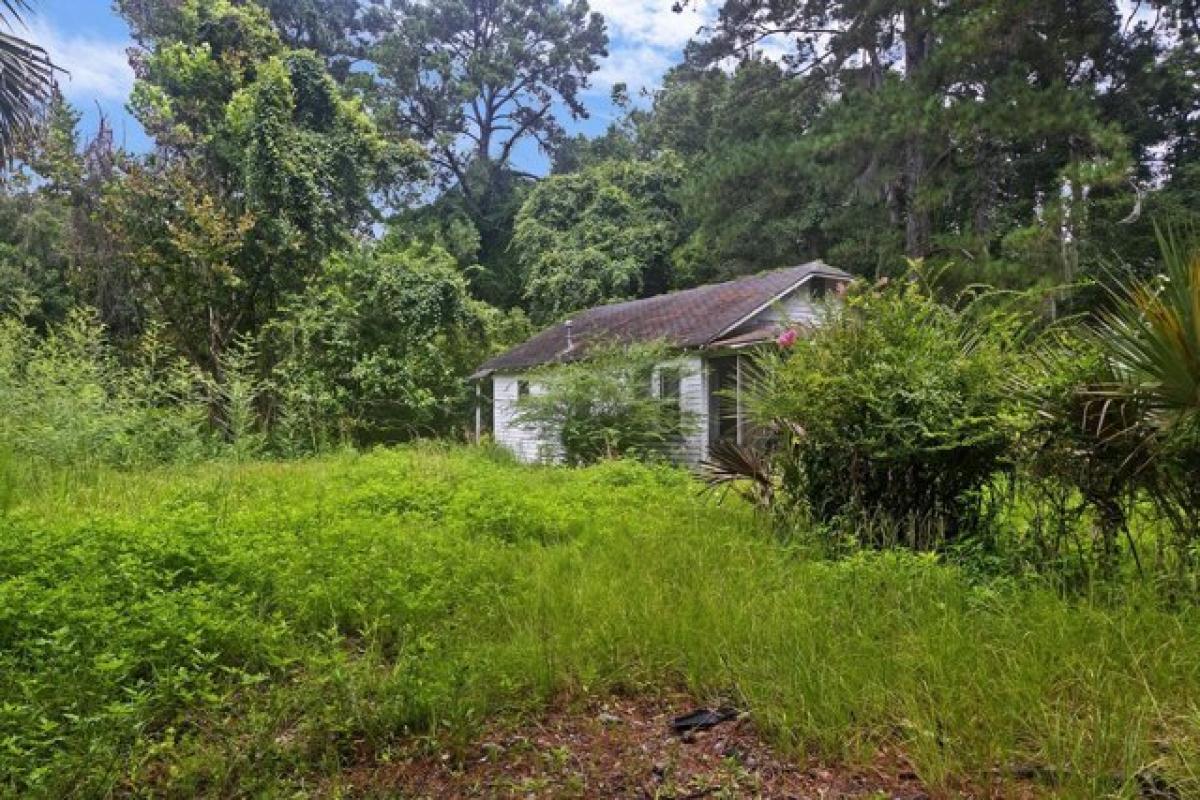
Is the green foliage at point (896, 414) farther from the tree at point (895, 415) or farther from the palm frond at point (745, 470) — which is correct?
the palm frond at point (745, 470)

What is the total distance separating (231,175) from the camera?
16.5m

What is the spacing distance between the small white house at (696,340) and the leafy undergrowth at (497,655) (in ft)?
20.4

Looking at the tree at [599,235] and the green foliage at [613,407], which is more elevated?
the tree at [599,235]

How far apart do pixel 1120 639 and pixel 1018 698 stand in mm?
675

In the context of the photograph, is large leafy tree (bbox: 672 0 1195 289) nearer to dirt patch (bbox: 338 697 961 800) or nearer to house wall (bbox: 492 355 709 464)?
house wall (bbox: 492 355 709 464)

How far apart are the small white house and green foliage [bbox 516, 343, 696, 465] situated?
253 mm

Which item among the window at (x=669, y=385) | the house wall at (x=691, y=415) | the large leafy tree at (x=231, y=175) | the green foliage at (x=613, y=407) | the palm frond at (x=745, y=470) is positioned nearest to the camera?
the palm frond at (x=745, y=470)

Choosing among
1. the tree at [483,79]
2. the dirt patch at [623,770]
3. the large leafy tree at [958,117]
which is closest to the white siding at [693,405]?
the large leafy tree at [958,117]

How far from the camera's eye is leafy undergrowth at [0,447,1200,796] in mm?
2312

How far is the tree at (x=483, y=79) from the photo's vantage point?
30.6m

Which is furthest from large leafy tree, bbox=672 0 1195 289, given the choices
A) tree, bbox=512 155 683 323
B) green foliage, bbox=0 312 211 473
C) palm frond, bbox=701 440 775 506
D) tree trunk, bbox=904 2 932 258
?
green foliage, bbox=0 312 211 473

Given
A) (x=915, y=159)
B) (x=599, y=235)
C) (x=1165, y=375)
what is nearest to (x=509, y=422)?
(x=915, y=159)

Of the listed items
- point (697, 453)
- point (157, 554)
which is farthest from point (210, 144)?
point (157, 554)

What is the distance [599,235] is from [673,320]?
9.77 m
